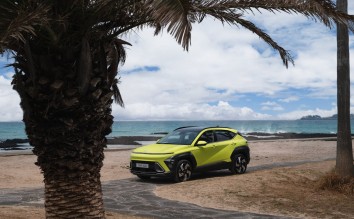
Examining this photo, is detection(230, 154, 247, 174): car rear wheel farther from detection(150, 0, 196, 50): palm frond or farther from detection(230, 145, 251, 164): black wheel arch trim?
detection(150, 0, 196, 50): palm frond

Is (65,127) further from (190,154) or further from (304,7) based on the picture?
(190,154)

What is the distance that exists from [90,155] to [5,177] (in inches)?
419

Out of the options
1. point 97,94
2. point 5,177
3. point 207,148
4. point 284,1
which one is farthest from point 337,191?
point 5,177

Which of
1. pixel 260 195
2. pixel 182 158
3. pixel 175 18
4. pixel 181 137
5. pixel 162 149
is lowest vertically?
pixel 260 195

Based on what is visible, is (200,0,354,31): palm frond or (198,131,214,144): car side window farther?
(198,131,214,144): car side window

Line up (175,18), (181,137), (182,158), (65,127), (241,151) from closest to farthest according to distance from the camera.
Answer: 1. (175,18)
2. (65,127)
3. (182,158)
4. (181,137)
5. (241,151)

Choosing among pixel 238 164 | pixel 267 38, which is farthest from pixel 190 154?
pixel 267 38

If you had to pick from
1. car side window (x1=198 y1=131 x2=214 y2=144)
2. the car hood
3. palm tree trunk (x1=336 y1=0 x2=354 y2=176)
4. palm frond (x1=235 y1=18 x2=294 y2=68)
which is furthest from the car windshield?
palm frond (x1=235 y1=18 x2=294 y2=68)

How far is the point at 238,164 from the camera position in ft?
49.4

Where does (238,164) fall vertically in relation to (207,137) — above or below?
below

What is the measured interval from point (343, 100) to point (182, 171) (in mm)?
4955

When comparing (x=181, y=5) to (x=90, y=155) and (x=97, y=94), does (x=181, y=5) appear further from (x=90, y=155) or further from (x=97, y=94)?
(x=90, y=155)

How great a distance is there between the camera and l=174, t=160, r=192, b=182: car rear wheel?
13102 millimetres

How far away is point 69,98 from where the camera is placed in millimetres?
5910
